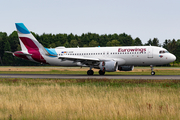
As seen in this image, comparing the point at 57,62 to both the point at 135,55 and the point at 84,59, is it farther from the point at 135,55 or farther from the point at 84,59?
the point at 135,55

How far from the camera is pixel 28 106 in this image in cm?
1166

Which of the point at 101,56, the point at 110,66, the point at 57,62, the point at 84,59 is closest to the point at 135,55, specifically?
the point at 110,66

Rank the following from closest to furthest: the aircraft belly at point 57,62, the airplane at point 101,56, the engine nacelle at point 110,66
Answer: the engine nacelle at point 110,66, the airplane at point 101,56, the aircraft belly at point 57,62

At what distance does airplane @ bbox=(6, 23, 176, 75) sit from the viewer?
35750 millimetres

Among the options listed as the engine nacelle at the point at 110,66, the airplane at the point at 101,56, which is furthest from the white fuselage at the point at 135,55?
the engine nacelle at the point at 110,66

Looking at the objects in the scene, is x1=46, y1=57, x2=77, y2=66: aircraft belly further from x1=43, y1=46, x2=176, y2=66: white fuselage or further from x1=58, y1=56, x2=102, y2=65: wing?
x1=58, y1=56, x2=102, y2=65: wing

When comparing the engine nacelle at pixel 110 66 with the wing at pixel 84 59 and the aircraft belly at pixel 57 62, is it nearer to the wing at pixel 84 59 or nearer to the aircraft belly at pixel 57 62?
the wing at pixel 84 59

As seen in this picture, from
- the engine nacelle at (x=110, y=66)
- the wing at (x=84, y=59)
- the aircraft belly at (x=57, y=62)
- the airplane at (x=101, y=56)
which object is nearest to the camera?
the engine nacelle at (x=110, y=66)

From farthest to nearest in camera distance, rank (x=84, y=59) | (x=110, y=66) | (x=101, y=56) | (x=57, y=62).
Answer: (x=57, y=62), (x=101, y=56), (x=84, y=59), (x=110, y=66)

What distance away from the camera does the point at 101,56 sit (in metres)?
37.8

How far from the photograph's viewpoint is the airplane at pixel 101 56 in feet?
117

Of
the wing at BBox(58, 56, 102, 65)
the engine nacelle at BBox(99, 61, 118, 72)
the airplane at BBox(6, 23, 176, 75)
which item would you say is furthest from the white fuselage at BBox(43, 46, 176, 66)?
the engine nacelle at BBox(99, 61, 118, 72)

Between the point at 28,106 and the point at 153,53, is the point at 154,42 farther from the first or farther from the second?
the point at 28,106

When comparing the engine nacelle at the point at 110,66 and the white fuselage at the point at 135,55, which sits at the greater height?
the white fuselage at the point at 135,55
